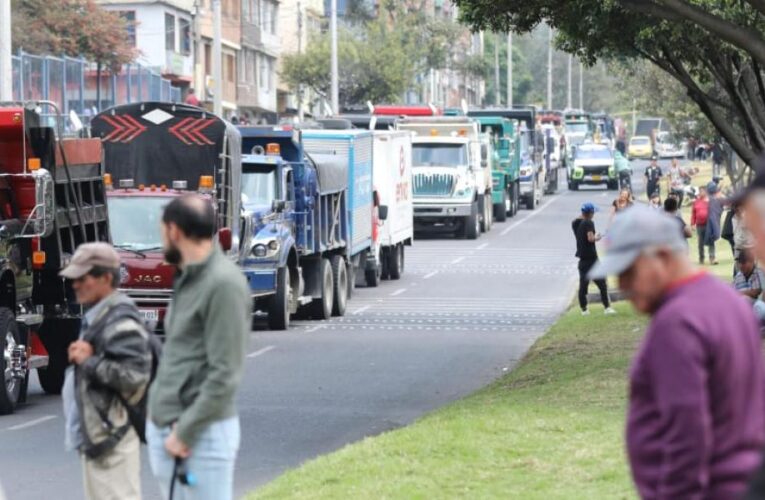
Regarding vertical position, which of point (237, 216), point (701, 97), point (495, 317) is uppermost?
point (701, 97)

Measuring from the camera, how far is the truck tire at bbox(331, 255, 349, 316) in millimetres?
27625

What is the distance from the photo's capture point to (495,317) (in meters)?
27.4

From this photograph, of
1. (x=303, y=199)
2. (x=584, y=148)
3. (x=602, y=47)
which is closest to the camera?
(x=602, y=47)

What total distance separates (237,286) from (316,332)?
18.3 meters

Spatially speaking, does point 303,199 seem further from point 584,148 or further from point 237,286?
point 584,148

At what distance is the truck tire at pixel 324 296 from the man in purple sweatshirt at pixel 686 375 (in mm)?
21719

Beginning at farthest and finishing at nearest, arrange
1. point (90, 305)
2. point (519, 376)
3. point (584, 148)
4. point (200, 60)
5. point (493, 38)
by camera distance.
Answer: point (493, 38)
point (584, 148)
point (200, 60)
point (519, 376)
point (90, 305)

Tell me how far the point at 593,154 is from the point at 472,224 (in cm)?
3045

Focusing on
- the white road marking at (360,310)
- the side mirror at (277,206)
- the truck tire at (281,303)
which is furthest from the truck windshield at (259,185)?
the white road marking at (360,310)

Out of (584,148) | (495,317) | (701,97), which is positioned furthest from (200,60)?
(701,97)

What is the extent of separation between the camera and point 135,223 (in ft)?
73.4

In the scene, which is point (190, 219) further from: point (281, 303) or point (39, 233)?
point (281, 303)

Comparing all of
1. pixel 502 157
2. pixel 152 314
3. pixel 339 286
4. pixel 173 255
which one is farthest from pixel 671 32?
pixel 502 157

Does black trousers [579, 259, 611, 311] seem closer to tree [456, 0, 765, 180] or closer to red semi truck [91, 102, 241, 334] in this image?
tree [456, 0, 765, 180]
